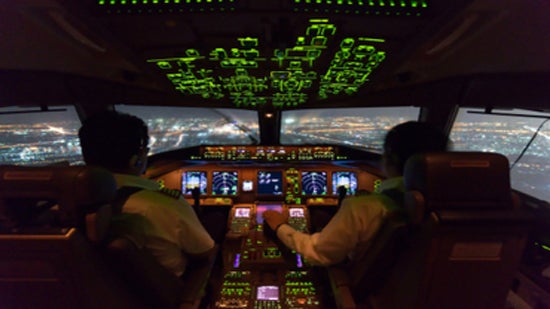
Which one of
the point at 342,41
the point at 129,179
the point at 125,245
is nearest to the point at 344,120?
the point at 342,41

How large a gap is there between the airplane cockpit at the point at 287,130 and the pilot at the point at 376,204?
0.38 feet

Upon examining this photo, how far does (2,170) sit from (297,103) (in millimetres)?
2711

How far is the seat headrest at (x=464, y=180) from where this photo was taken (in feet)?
3.08

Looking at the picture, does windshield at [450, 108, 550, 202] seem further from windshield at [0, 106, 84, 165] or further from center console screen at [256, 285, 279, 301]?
windshield at [0, 106, 84, 165]

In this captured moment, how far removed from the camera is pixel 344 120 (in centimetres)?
343

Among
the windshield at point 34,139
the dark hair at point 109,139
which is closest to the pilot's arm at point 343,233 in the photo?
the dark hair at point 109,139

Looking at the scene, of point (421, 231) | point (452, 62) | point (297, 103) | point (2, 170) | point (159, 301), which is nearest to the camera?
point (2, 170)

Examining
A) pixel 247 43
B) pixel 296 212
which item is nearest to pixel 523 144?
pixel 296 212

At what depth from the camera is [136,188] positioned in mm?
1193

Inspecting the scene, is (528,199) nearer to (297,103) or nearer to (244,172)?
(297,103)

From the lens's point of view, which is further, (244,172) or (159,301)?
(244,172)

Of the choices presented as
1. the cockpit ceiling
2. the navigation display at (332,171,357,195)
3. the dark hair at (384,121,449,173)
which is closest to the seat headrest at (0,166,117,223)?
the cockpit ceiling

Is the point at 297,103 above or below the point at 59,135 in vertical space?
above

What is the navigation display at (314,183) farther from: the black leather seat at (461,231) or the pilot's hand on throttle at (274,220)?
the black leather seat at (461,231)
